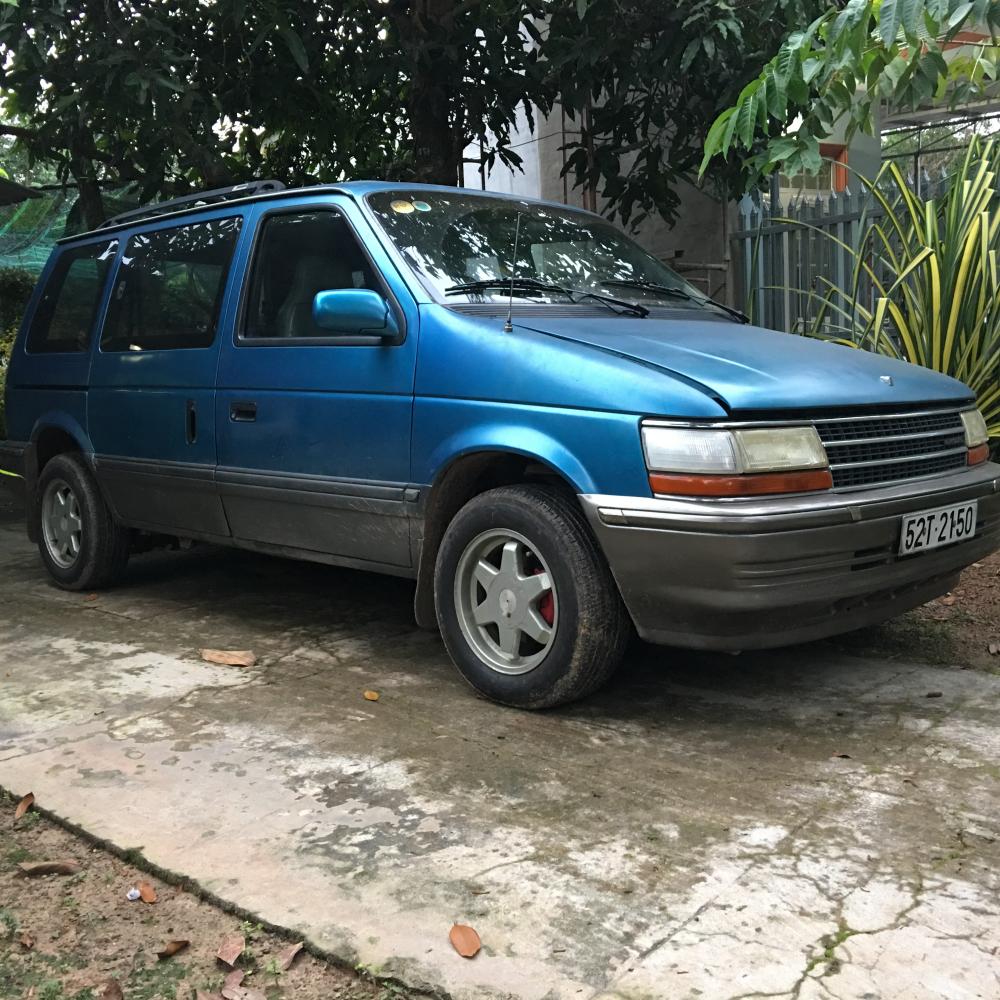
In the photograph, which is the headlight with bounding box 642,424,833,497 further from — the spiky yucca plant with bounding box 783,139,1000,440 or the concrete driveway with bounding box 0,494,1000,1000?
the spiky yucca plant with bounding box 783,139,1000,440

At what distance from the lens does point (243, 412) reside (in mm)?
4309

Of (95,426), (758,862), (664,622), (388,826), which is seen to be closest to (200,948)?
(388,826)

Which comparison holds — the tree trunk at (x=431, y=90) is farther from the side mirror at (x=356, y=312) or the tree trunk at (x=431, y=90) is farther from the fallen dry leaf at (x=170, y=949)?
the fallen dry leaf at (x=170, y=949)

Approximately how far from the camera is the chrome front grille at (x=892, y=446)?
10.4 feet

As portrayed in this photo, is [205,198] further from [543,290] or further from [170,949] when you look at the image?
[170,949]

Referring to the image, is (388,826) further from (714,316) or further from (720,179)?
(720,179)

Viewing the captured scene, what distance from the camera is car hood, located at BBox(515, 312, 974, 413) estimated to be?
3.06 metres

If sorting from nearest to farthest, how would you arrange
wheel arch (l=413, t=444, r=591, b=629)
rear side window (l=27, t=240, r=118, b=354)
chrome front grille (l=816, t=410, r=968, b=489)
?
chrome front grille (l=816, t=410, r=968, b=489) < wheel arch (l=413, t=444, r=591, b=629) < rear side window (l=27, t=240, r=118, b=354)

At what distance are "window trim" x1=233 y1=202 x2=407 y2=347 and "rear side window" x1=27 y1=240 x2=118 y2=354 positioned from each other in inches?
49.7

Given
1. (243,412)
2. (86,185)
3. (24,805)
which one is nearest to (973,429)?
(243,412)

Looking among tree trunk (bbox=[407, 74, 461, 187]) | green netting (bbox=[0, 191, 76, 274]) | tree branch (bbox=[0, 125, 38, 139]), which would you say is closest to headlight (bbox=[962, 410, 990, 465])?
tree trunk (bbox=[407, 74, 461, 187])

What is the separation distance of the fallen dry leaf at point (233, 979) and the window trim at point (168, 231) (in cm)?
292

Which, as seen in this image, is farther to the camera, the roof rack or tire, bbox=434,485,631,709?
the roof rack

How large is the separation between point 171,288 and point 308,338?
113 cm
